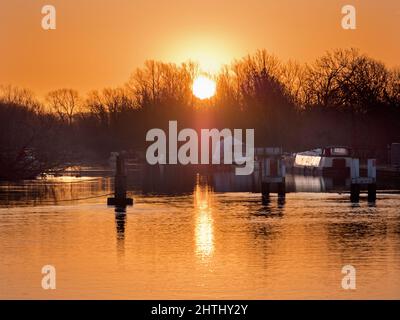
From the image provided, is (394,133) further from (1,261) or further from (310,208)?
(1,261)

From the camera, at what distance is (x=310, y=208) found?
3444 cm

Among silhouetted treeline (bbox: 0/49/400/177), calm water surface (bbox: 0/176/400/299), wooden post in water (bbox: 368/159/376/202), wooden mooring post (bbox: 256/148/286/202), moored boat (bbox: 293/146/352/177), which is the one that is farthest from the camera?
silhouetted treeline (bbox: 0/49/400/177)

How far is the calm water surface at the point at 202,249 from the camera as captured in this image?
54.4ft

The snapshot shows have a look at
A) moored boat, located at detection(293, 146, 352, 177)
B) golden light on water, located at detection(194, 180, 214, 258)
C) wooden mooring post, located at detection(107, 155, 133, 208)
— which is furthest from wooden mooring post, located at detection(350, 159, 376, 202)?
moored boat, located at detection(293, 146, 352, 177)

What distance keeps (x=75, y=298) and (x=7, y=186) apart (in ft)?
122

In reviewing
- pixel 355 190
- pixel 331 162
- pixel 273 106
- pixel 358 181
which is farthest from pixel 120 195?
pixel 273 106

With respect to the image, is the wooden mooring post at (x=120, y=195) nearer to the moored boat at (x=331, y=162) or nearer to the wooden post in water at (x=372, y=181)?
the wooden post in water at (x=372, y=181)

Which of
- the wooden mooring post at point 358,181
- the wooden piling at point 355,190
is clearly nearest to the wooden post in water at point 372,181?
the wooden mooring post at point 358,181

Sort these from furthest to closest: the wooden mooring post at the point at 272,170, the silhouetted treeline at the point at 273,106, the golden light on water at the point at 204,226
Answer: the silhouetted treeline at the point at 273,106 → the wooden mooring post at the point at 272,170 → the golden light on water at the point at 204,226

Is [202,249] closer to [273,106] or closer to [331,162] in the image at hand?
[331,162]

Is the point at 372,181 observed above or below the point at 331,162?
below

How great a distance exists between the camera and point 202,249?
71.9 ft

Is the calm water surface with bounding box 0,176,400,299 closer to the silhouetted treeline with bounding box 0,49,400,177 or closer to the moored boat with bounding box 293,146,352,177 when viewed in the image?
the moored boat with bounding box 293,146,352,177

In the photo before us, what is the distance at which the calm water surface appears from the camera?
16.6 m
